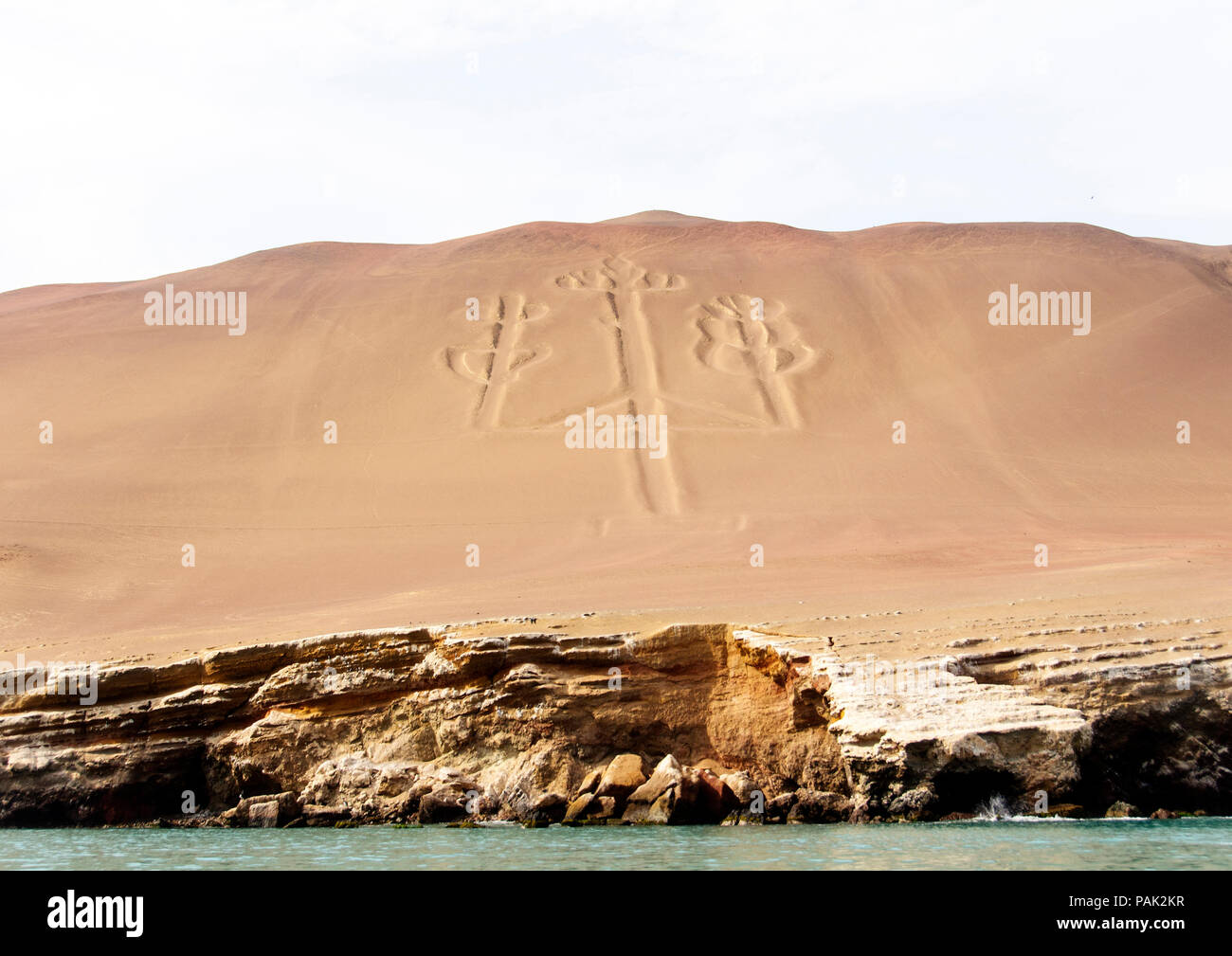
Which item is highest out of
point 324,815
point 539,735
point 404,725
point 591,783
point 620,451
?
point 620,451

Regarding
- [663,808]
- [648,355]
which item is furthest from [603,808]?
[648,355]

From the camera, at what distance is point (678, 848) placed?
1265 centimetres

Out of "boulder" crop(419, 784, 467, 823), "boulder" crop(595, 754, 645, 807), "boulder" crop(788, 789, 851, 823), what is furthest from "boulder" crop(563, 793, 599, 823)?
"boulder" crop(788, 789, 851, 823)

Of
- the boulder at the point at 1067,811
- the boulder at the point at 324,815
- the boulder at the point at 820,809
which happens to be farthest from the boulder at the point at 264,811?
the boulder at the point at 1067,811

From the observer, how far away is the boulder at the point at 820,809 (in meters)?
14.7

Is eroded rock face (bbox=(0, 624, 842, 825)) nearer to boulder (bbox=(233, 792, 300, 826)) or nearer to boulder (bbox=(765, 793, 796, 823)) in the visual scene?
boulder (bbox=(233, 792, 300, 826))

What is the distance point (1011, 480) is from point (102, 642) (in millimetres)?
23566

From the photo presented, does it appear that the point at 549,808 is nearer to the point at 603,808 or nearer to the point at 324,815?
the point at 603,808

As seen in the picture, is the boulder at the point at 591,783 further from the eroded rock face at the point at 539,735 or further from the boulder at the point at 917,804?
the boulder at the point at 917,804

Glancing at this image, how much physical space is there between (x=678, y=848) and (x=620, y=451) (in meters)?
24.8

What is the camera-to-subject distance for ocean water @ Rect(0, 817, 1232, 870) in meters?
11.3

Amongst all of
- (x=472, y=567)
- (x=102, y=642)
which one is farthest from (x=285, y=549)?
(x=102, y=642)

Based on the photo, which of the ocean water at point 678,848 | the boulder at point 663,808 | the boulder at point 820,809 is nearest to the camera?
the ocean water at point 678,848

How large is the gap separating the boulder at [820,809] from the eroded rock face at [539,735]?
0.09 feet
